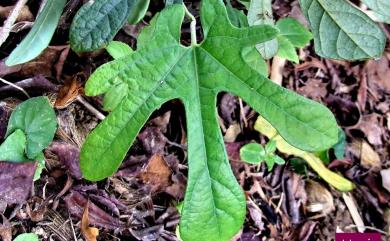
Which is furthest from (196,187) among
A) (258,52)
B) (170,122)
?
(170,122)

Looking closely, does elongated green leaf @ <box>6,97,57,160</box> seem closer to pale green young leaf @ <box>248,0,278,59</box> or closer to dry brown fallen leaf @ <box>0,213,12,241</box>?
dry brown fallen leaf @ <box>0,213,12,241</box>

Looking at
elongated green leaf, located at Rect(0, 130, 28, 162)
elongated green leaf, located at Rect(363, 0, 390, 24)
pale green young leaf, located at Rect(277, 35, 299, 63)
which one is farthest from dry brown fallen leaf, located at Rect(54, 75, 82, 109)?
elongated green leaf, located at Rect(363, 0, 390, 24)

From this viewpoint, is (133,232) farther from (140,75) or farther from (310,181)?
(310,181)

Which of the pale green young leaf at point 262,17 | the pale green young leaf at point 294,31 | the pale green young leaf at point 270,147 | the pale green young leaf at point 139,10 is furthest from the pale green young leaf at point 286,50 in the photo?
the pale green young leaf at point 139,10

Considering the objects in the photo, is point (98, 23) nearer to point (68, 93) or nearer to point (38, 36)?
point (38, 36)

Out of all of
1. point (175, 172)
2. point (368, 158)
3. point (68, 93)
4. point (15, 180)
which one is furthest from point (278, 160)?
point (15, 180)

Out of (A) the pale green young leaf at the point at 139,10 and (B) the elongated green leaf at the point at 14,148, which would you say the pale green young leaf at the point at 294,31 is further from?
(B) the elongated green leaf at the point at 14,148
